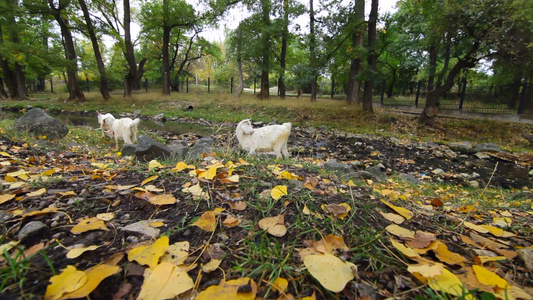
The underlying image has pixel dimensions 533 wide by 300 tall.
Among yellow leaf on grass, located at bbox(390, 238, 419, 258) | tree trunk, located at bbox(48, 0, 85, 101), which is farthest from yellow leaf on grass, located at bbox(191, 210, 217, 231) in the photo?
tree trunk, located at bbox(48, 0, 85, 101)

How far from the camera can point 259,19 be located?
16.8m

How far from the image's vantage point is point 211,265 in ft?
3.16

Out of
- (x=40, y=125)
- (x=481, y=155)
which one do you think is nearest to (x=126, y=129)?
(x=40, y=125)

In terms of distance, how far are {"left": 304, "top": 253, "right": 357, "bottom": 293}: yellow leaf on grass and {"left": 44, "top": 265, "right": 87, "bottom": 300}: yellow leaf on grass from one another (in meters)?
0.80

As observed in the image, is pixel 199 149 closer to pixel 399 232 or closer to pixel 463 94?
pixel 399 232

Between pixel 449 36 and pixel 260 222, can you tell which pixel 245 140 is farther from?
pixel 449 36

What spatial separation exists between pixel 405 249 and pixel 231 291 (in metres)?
0.79

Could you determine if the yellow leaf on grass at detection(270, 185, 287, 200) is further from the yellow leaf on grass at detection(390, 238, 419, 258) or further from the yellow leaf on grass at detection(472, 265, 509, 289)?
the yellow leaf on grass at detection(472, 265, 509, 289)

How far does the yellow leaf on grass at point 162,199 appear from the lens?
1.38 m

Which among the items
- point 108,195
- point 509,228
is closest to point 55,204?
point 108,195

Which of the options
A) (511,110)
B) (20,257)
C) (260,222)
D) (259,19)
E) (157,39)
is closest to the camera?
(20,257)

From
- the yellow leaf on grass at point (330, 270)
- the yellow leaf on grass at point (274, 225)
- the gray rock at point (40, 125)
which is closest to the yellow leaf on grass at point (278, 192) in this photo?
the yellow leaf on grass at point (274, 225)

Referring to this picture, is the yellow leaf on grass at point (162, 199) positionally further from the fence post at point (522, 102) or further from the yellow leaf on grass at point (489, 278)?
the fence post at point (522, 102)

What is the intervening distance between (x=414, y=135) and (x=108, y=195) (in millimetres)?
12028
